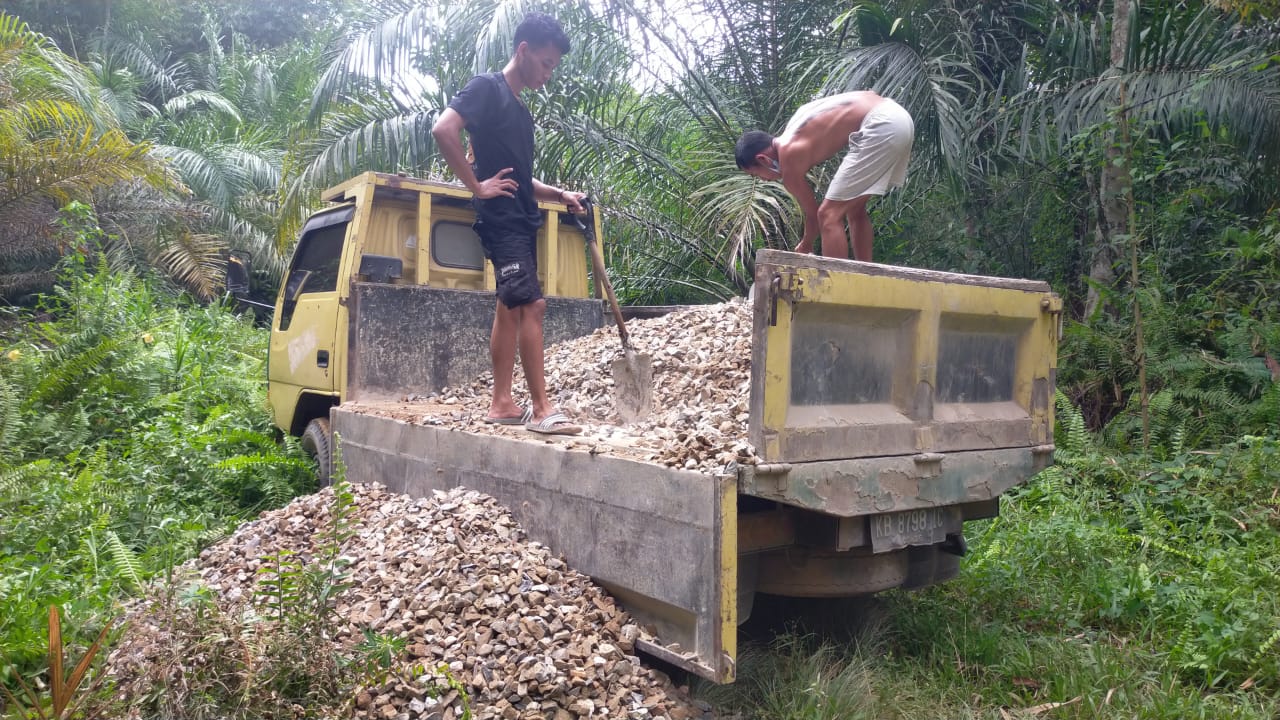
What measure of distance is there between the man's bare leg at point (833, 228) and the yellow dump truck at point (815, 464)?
1.23 meters

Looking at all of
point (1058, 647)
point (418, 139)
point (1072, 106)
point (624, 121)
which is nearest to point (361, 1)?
point (418, 139)

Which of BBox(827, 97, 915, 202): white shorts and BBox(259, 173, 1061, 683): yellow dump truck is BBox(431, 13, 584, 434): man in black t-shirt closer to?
BBox(259, 173, 1061, 683): yellow dump truck

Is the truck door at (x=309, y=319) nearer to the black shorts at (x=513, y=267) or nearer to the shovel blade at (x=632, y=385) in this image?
the black shorts at (x=513, y=267)

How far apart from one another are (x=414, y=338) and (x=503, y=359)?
115 cm

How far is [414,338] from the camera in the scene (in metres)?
5.04

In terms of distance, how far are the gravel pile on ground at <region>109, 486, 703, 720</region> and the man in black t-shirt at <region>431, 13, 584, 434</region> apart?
699 millimetres

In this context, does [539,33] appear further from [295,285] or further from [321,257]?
[295,285]

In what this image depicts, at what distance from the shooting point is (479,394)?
5.12m

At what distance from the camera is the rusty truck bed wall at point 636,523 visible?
2.60 meters

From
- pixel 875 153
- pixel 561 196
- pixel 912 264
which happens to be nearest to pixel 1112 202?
pixel 912 264

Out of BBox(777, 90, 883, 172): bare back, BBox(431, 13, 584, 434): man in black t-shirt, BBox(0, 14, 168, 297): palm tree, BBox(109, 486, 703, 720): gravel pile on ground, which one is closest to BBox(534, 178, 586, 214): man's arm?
BBox(431, 13, 584, 434): man in black t-shirt

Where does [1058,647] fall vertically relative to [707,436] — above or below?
below

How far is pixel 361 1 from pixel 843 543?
824 cm

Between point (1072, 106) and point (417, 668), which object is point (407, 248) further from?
point (1072, 106)
